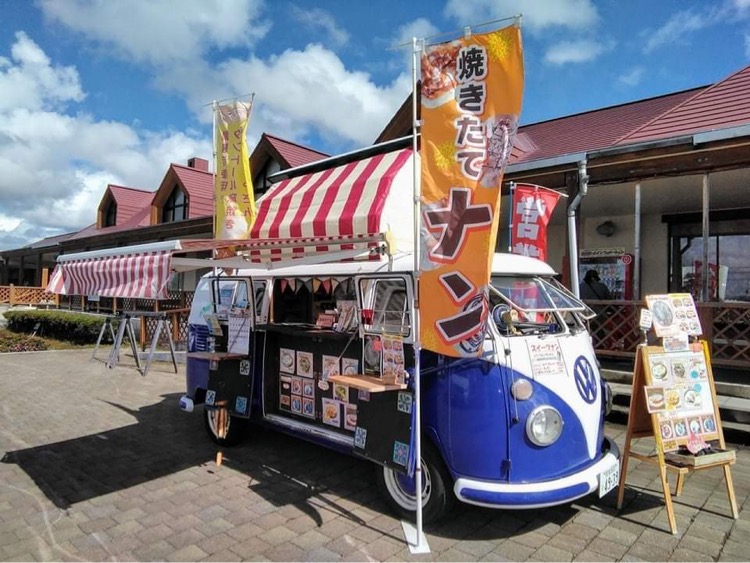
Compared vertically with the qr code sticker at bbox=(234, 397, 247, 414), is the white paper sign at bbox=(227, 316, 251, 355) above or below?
above

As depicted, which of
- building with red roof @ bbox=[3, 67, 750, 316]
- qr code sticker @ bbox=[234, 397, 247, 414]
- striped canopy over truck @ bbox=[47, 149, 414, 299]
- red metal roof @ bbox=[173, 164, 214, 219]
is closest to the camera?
striped canopy over truck @ bbox=[47, 149, 414, 299]

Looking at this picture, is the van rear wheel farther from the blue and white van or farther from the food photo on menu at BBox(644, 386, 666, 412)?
the food photo on menu at BBox(644, 386, 666, 412)

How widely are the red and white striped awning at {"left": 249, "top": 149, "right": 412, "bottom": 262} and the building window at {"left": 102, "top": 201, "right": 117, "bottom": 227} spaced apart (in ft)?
72.8

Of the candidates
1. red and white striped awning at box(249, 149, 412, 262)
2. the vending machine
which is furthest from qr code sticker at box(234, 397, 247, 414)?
the vending machine

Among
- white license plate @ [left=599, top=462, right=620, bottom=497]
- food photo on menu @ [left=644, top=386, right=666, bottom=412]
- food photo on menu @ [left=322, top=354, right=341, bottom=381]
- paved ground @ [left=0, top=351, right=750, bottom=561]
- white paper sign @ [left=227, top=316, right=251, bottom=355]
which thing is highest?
white paper sign @ [left=227, top=316, right=251, bottom=355]

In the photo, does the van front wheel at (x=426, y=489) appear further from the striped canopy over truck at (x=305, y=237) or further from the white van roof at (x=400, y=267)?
Answer: the striped canopy over truck at (x=305, y=237)

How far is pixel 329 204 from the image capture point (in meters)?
5.87

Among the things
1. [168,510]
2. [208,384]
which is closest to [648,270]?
[208,384]

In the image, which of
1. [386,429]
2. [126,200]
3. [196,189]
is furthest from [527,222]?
[126,200]

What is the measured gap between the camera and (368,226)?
501cm

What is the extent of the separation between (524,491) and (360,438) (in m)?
1.31

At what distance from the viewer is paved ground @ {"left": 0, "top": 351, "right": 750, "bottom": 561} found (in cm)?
346

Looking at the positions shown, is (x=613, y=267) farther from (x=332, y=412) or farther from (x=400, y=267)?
(x=332, y=412)

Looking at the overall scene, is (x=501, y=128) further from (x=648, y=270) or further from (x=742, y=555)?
(x=648, y=270)
